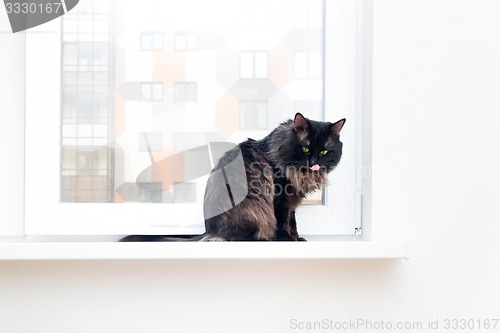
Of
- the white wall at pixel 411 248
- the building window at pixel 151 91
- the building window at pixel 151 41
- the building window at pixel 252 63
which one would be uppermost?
the building window at pixel 151 41

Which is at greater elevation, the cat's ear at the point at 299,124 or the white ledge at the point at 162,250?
the cat's ear at the point at 299,124

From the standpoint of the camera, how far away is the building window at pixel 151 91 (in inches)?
47.3

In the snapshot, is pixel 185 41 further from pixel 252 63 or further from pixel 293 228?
pixel 293 228

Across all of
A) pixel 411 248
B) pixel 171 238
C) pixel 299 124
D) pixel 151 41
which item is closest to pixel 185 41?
pixel 151 41

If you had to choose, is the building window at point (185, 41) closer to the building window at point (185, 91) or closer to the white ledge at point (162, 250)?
the building window at point (185, 91)

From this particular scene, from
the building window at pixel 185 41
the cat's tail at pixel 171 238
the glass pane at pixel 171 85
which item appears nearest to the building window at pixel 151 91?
the glass pane at pixel 171 85

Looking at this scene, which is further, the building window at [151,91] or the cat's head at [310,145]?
the building window at [151,91]

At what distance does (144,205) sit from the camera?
3.88 ft

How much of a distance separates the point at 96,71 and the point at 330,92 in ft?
2.00

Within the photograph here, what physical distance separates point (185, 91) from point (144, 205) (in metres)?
0.31

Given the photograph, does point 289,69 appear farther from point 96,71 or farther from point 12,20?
point 12,20

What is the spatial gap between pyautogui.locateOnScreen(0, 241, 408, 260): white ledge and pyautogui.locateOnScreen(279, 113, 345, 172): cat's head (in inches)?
7.4

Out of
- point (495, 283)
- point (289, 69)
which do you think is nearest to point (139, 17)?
point (289, 69)

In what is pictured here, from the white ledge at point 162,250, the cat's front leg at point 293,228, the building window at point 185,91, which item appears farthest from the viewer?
the building window at point 185,91
